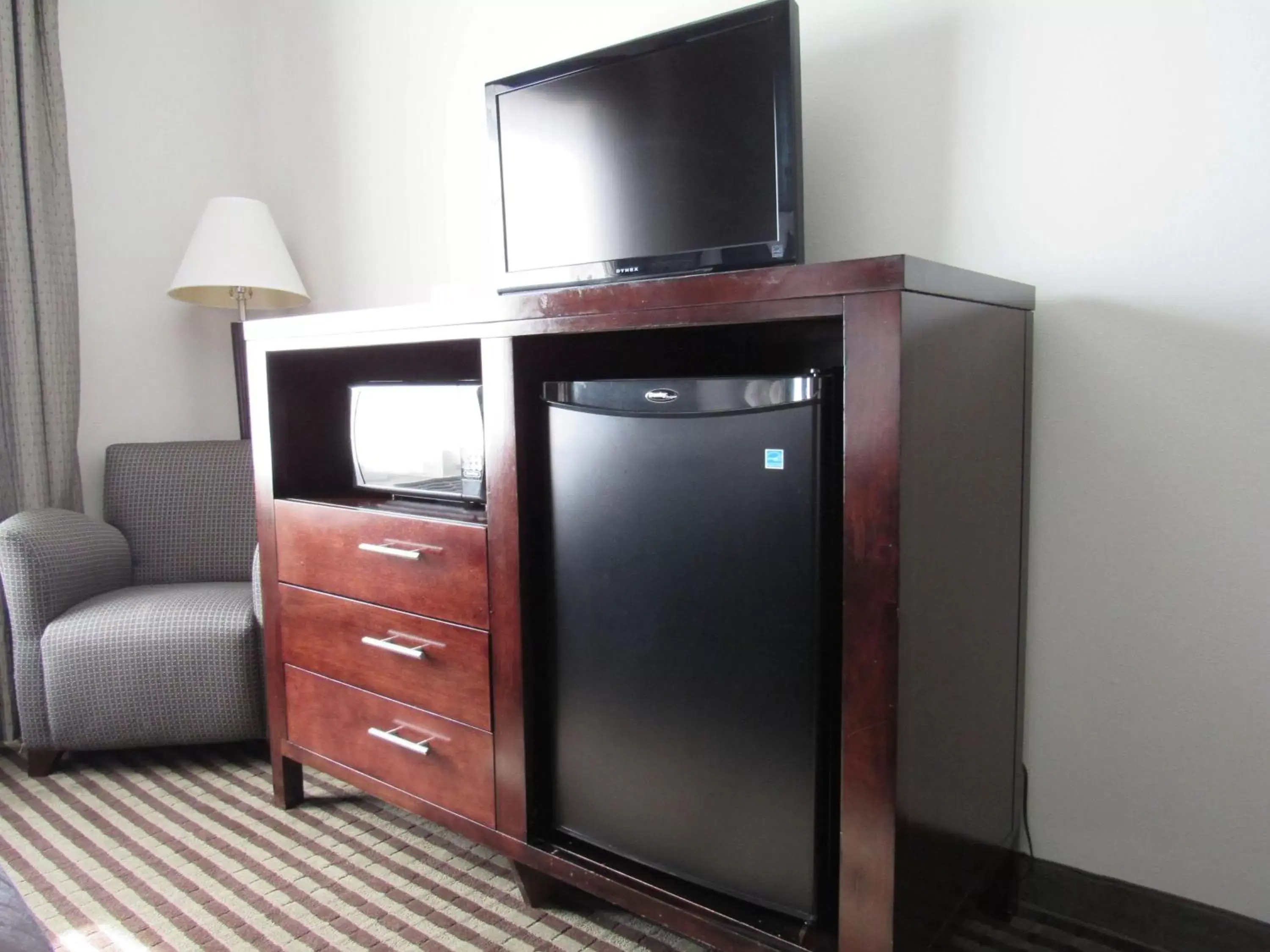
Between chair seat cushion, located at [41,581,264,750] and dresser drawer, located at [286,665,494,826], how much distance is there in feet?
0.85

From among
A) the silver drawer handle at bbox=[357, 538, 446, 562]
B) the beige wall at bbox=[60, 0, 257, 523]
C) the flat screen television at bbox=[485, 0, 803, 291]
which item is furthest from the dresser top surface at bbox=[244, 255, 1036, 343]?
the beige wall at bbox=[60, 0, 257, 523]

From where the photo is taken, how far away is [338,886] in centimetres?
155

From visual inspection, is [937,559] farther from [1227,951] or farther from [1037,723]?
[1227,951]

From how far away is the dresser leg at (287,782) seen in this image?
6.04 feet

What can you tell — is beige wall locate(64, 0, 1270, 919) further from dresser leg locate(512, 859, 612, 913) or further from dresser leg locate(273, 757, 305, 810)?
dresser leg locate(273, 757, 305, 810)

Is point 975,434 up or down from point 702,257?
down

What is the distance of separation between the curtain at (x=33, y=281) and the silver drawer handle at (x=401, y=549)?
4.10 ft

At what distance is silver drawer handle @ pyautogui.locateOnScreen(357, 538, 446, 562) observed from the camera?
1498 millimetres

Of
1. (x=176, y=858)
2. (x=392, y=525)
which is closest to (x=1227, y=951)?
(x=392, y=525)

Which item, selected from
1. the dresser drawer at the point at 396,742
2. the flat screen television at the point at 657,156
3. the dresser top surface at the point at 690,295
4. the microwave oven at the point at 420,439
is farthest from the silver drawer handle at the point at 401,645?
the flat screen television at the point at 657,156

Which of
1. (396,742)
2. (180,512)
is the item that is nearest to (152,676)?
(180,512)

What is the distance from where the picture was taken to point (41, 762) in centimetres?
204

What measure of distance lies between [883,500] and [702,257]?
25.2 inches

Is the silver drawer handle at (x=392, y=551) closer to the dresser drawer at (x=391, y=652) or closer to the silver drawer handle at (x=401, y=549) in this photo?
the silver drawer handle at (x=401, y=549)
